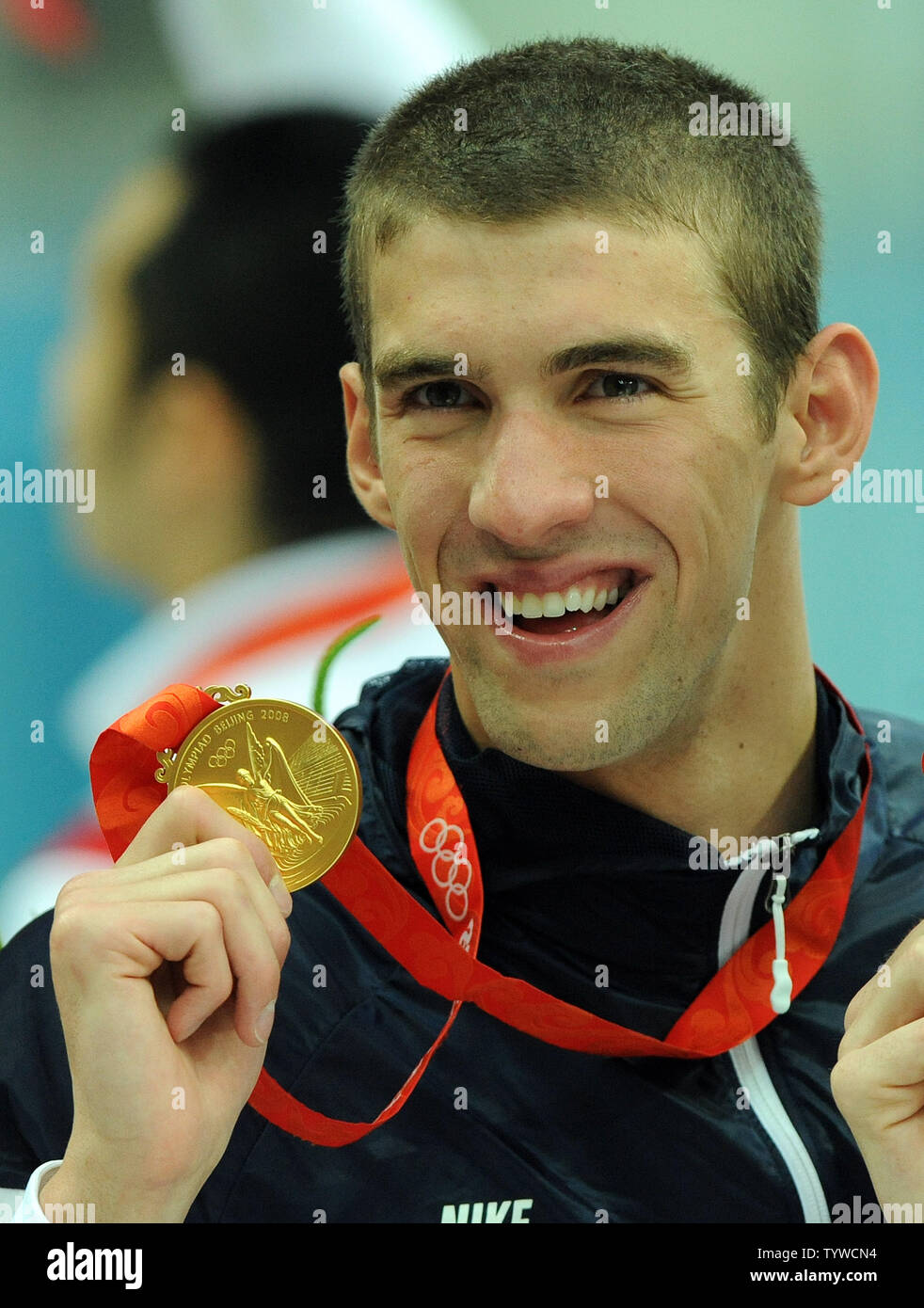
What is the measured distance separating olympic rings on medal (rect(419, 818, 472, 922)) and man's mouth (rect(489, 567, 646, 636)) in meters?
0.34

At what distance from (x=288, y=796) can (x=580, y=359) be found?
0.68 meters

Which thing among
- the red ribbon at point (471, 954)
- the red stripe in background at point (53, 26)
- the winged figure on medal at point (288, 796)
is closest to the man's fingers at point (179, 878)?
the winged figure on medal at point (288, 796)

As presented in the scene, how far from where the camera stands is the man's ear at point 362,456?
88.8 inches

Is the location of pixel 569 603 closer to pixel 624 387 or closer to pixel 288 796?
pixel 624 387

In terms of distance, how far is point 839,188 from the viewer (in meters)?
2.89

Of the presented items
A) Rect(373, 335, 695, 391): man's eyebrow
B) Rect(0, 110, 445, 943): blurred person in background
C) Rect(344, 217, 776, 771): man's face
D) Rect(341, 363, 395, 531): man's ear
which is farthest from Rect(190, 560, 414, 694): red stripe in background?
Rect(373, 335, 695, 391): man's eyebrow

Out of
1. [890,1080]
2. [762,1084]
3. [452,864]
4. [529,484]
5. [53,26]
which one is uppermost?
[53,26]

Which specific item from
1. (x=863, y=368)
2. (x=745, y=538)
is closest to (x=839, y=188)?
(x=863, y=368)

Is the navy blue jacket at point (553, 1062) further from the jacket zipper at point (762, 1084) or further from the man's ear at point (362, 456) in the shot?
the man's ear at point (362, 456)

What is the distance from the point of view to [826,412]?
7.15 feet

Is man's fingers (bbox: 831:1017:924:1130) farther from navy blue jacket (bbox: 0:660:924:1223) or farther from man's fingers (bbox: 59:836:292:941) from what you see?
man's fingers (bbox: 59:836:292:941)

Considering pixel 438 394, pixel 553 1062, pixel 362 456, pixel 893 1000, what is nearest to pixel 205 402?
pixel 362 456

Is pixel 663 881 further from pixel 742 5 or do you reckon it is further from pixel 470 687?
pixel 742 5

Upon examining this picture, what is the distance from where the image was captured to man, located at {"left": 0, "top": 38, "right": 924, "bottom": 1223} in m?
1.85
